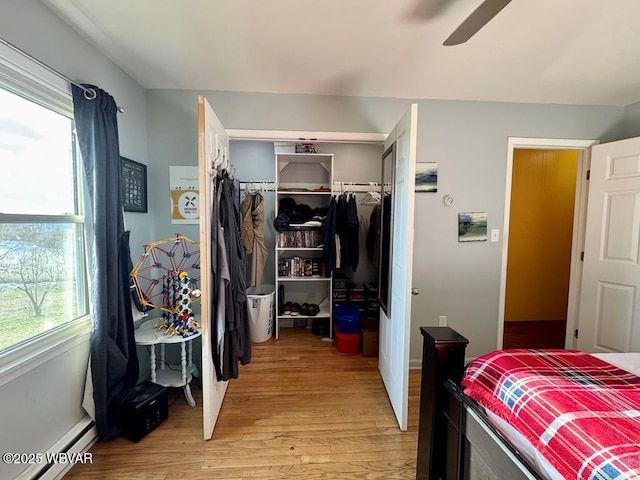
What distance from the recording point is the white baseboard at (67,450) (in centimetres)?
127

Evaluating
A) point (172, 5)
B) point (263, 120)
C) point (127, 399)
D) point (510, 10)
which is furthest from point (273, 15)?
point (127, 399)

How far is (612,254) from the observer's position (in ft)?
7.50

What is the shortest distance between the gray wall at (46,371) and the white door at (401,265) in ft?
6.52

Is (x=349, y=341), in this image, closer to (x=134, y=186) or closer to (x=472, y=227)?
(x=472, y=227)

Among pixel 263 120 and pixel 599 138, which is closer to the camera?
pixel 263 120

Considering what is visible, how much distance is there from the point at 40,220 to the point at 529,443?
7.60 ft

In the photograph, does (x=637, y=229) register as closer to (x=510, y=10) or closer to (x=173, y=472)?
(x=510, y=10)

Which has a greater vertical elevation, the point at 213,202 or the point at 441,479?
the point at 213,202

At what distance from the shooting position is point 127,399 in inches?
65.5

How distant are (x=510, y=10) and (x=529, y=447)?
1.94 m

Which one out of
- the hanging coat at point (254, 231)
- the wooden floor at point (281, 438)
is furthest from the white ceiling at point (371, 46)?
the wooden floor at point (281, 438)

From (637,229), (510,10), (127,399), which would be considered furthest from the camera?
(637,229)

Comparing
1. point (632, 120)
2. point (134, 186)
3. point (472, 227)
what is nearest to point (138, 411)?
point (134, 186)

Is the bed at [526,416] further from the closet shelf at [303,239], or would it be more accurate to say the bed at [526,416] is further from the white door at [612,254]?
the closet shelf at [303,239]
